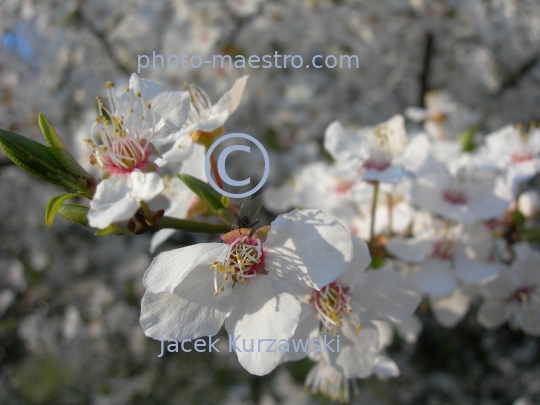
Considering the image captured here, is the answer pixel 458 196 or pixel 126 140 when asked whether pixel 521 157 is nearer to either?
pixel 458 196

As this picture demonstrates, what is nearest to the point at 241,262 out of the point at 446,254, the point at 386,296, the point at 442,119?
the point at 386,296

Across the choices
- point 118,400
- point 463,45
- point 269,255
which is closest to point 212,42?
point 463,45

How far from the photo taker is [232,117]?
4.19m

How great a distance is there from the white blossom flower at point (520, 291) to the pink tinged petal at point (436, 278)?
0.75 feet

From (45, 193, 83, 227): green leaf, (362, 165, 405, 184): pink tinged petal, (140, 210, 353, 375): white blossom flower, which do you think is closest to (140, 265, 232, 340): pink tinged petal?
(140, 210, 353, 375): white blossom flower

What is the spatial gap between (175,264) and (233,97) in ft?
1.35

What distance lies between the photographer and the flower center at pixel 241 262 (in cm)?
75

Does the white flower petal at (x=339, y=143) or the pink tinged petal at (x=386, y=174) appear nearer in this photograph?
the pink tinged petal at (x=386, y=174)

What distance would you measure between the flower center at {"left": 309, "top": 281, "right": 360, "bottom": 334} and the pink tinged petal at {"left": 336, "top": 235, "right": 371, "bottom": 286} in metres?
0.04

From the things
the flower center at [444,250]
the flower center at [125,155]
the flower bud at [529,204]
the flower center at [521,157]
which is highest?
the flower center at [125,155]

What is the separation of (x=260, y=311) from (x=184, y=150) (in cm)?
34

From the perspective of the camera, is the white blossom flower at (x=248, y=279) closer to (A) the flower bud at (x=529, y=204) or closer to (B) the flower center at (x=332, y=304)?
(B) the flower center at (x=332, y=304)

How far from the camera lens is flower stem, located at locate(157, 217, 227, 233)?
2.67 ft

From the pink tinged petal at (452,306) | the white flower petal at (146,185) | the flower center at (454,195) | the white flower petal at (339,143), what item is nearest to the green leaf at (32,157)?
the white flower petal at (146,185)
